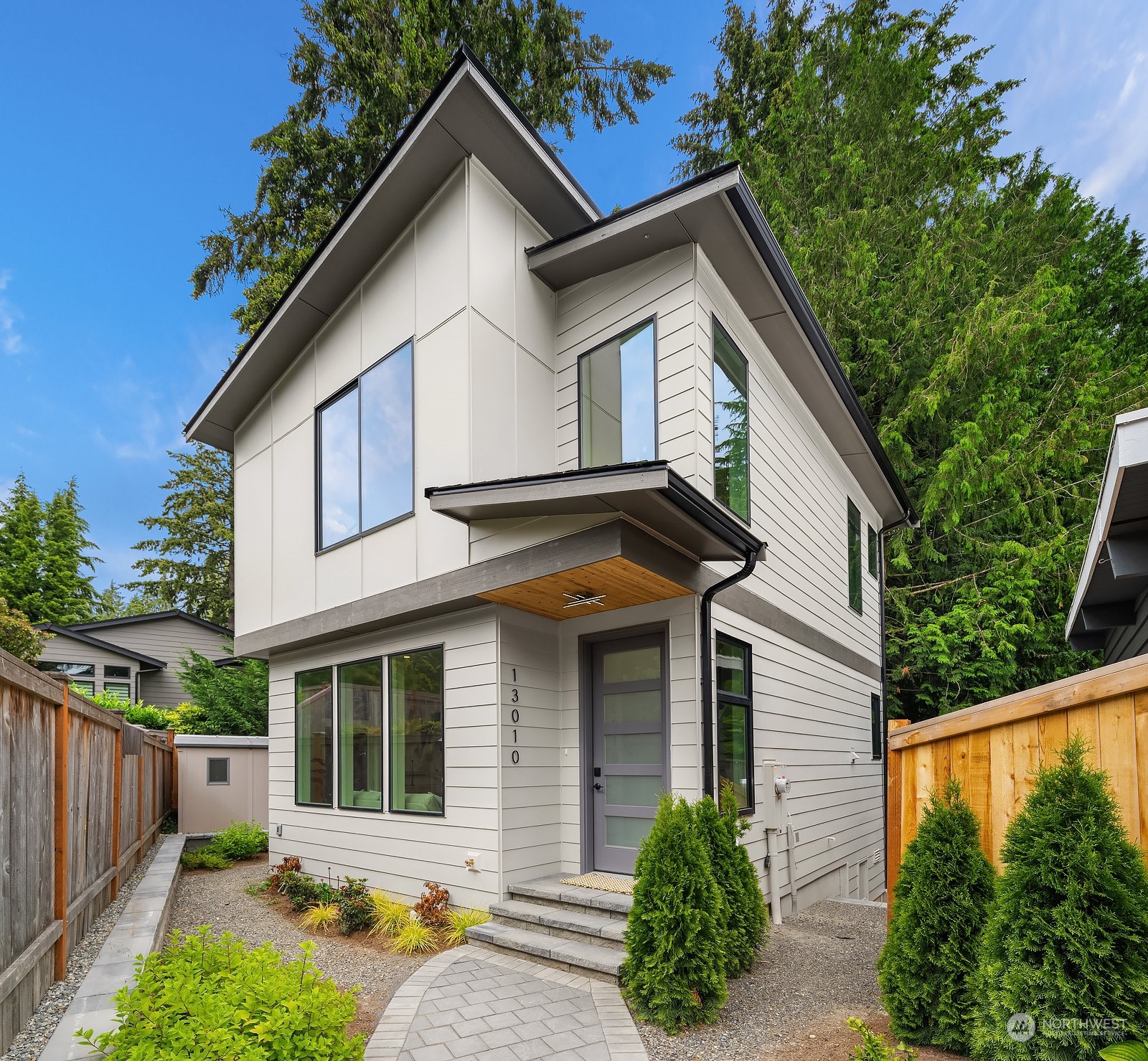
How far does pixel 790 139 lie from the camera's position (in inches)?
686

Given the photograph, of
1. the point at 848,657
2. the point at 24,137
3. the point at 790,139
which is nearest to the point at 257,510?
the point at 848,657

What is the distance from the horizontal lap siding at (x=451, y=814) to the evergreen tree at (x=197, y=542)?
65.0 ft

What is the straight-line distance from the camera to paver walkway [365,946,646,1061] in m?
3.98

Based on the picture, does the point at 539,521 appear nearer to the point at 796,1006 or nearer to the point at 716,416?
the point at 716,416

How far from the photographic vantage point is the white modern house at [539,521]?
6.00 m

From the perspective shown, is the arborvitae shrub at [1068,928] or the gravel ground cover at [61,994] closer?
the arborvitae shrub at [1068,928]

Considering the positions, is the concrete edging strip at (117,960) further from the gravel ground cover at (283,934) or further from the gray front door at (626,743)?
the gray front door at (626,743)

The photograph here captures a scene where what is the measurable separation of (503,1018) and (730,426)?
4.72 m


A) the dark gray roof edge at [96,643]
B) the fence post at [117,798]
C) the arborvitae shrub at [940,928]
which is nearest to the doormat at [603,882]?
the arborvitae shrub at [940,928]

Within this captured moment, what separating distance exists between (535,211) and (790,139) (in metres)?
12.7

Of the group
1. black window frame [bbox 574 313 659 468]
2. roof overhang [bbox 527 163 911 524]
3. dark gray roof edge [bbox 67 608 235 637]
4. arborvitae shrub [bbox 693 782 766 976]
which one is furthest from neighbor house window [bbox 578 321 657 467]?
dark gray roof edge [bbox 67 608 235 637]

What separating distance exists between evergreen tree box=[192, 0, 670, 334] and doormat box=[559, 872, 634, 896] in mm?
13082

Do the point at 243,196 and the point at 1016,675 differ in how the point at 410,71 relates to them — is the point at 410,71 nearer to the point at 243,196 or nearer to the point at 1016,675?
the point at 1016,675

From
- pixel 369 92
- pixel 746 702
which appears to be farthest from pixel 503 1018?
pixel 369 92
